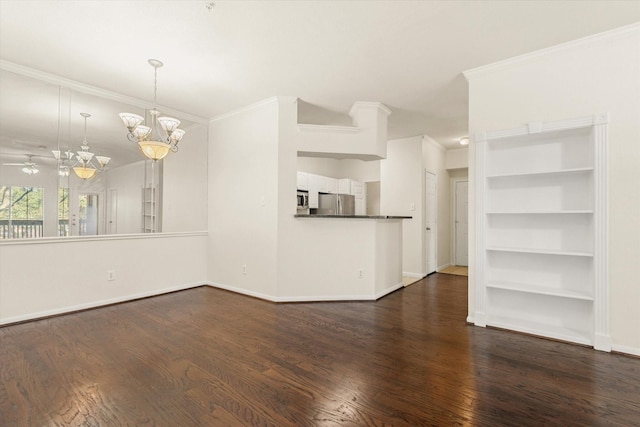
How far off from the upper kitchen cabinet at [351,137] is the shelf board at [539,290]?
2179 mm

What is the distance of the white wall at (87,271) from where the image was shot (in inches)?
121

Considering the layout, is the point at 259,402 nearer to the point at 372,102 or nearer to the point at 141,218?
the point at 141,218

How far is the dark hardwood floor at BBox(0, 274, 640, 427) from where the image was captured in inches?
65.7

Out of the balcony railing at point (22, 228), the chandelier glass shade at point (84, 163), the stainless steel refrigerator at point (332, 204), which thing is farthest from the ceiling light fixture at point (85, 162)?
the stainless steel refrigerator at point (332, 204)

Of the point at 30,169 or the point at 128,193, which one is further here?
the point at 128,193

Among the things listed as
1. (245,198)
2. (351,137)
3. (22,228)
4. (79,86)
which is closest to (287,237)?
(245,198)

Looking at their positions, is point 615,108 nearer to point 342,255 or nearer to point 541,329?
point 541,329

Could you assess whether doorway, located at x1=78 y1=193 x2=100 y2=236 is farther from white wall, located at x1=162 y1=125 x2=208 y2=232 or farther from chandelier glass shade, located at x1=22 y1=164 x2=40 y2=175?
white wall, located at x1=162 y1=125 x2=208 y2=232

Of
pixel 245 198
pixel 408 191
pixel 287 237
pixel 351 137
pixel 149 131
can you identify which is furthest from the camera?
pixel 408 191

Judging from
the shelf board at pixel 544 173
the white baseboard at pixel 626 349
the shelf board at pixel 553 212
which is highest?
the shelf board at pixel 544 173

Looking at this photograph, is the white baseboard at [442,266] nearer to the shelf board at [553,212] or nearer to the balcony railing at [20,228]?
the shelf board at [553,212]

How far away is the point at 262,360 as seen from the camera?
90.5 inches

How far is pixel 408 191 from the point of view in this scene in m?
5.74

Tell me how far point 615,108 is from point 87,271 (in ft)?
18.3
